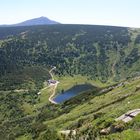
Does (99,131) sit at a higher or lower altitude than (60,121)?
higher

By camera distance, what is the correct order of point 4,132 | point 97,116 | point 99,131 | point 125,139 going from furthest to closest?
point 4,132, point 97,116, point 99,131, point 125,139

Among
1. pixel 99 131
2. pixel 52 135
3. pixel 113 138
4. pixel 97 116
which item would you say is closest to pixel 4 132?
pixel 97 116

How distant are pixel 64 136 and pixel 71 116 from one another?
75.0 m

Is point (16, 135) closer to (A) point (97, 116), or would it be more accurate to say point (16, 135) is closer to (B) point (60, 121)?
(B) point (60, 121)

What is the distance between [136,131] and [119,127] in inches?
309

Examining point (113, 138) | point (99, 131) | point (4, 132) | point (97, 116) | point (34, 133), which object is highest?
point (113, 138)

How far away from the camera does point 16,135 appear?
566 feet

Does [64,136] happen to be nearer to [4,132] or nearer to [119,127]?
[119,127]

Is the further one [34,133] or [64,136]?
[34,133]

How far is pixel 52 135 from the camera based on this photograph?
96.0 metres

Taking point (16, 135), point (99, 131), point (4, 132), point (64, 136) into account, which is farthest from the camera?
point (4, 132)

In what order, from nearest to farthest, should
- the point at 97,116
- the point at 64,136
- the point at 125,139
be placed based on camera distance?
the point at 125,139
the point at 64,136
the point at 97,116

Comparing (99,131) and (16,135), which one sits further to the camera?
(16,135)

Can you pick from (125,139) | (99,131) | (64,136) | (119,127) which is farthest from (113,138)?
(64,136)
